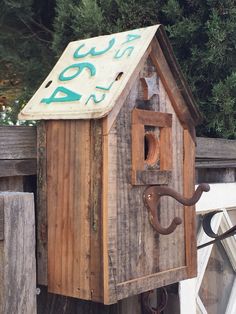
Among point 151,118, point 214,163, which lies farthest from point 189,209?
point 214,163

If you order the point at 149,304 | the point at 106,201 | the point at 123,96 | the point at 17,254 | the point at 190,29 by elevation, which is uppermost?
the point at 190,29

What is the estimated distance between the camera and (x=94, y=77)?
1.46 metres

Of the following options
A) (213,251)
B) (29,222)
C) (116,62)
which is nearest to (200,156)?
(213,251)

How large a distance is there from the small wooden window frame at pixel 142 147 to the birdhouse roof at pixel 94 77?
9 centimetres

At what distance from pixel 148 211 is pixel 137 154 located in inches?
6.1

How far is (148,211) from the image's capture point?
1516 millimetres

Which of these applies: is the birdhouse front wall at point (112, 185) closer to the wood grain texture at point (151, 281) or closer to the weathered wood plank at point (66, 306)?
the wood grain texture at point (151, 281)

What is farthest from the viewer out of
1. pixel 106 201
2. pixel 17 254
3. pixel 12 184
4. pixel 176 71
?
pixel 176 71

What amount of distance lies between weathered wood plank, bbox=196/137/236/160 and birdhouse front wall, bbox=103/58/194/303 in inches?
15.0

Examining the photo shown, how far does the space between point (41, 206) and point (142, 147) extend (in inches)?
11.4

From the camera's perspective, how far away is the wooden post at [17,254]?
1.24m

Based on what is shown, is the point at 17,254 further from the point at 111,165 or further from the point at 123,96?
the point at 123,96

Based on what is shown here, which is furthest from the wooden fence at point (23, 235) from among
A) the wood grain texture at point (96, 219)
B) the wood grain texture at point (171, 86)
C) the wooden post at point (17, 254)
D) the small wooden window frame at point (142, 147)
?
the wood grain texture at point (171, 86)

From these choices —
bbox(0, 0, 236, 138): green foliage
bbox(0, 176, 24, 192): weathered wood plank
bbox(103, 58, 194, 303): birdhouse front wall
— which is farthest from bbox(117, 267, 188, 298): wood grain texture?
bbox(0, 0, 236, 138): green foliage
